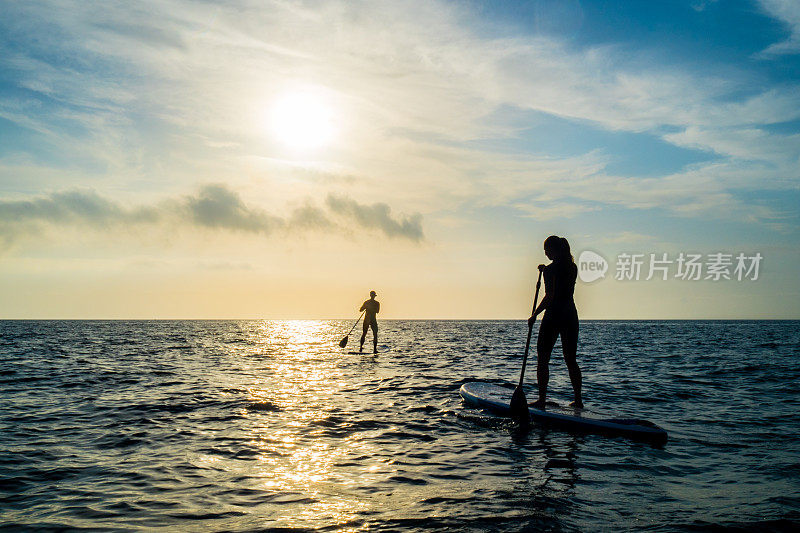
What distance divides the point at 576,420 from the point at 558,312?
193 cm

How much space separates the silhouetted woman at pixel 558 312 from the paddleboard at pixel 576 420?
17.1 inches

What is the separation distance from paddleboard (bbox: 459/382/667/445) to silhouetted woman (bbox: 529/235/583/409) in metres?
0.43

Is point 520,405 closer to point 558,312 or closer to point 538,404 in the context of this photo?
point 538,404

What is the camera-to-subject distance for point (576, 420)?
8.30 meters

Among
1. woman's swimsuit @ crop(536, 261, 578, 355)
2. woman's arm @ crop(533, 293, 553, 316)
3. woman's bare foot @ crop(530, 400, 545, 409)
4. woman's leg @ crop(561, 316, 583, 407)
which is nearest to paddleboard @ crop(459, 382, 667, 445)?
woman's bare foot @ crop(530, 400, 545, 409)

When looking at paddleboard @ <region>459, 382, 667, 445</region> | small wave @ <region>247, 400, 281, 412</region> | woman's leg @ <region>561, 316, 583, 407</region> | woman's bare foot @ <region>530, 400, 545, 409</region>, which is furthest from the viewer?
small wave @ <region>247, 400, 281, 412</region>

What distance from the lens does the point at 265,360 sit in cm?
2142

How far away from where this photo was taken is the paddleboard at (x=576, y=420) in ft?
25.1

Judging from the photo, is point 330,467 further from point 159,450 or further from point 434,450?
point 159,450

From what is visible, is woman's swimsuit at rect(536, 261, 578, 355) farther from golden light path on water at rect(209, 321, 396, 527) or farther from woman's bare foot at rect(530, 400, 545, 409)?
golden light path on water at rect(209, 321, 396, 527)

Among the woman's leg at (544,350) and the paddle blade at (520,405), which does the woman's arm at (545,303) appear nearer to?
the woman's leg at (544,350)

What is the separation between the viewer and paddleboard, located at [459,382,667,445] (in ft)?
25.1

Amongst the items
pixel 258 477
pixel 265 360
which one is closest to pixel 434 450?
pixel 258 477

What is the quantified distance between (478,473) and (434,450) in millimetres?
1189
